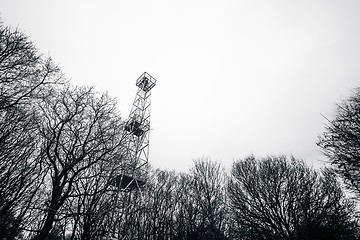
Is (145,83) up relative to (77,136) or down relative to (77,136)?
up

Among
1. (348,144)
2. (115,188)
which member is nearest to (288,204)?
(348,144)

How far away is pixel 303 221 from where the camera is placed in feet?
39.7

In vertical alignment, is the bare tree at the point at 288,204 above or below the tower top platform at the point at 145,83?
below

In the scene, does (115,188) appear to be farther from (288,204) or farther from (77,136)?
(288,204)

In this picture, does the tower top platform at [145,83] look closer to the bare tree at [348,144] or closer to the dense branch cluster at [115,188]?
the dense branch cluster at [115,188]

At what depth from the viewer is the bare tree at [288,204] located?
11.3m

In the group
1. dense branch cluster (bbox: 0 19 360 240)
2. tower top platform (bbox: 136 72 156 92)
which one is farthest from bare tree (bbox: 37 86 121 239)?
tower top platform (bbox: 136 72 156 92)

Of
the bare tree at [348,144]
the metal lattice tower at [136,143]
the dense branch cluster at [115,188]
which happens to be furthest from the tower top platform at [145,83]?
the bare tree at [348,144]

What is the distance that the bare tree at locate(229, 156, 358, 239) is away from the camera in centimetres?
1133

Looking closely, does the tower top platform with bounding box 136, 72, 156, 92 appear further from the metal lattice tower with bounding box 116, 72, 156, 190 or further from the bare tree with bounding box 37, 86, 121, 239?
the bare tree with bounding box 37, 86, 121, 239

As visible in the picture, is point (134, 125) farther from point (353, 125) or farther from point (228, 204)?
point (353, 125)

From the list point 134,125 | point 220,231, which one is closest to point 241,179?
point 220,231

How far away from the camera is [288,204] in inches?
498

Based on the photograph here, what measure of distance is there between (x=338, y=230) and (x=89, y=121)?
1556cm
